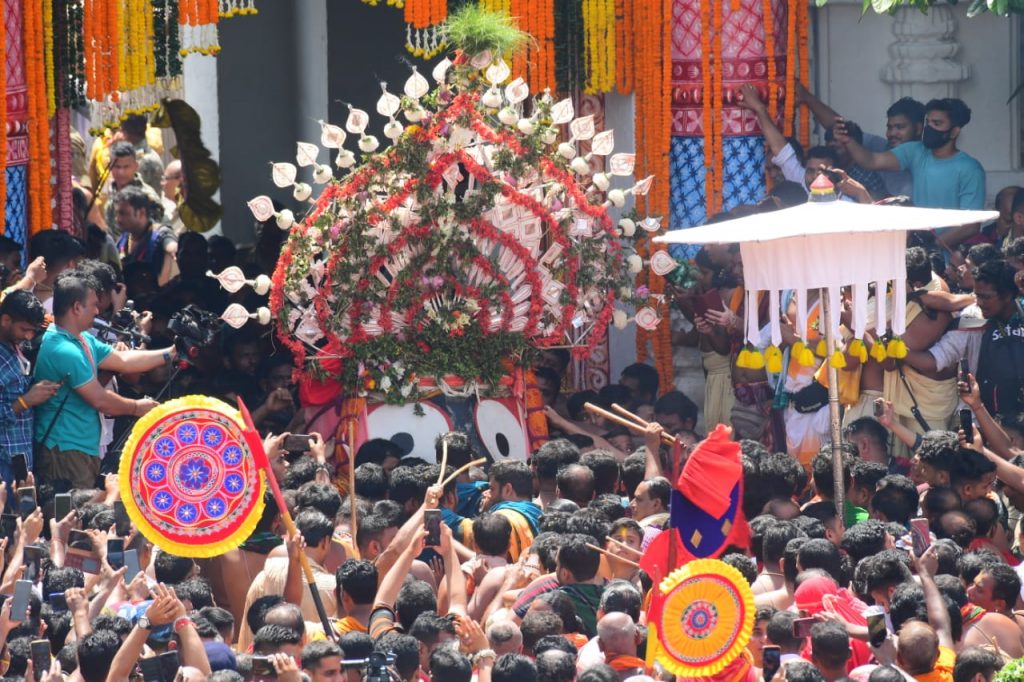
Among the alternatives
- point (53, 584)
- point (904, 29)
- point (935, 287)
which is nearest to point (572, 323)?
point (935, 287)

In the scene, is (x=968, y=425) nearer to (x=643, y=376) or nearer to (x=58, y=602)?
(x=643, y=376)

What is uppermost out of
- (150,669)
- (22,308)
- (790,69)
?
(790,69)

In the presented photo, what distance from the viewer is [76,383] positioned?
10953 millimetres

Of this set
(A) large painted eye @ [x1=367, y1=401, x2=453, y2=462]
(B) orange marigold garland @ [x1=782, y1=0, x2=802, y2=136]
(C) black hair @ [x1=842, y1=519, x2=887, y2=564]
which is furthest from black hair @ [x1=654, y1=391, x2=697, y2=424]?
(C) black hair @ [x1=842, y1=519, x2=887, y2=564]

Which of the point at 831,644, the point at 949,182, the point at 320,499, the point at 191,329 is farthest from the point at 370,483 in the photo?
the point at 949,182

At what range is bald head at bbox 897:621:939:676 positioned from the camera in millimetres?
7281

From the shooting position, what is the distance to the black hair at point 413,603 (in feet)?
26.5

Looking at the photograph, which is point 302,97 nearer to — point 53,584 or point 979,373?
point 979,373

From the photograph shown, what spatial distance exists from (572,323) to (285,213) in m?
1.74

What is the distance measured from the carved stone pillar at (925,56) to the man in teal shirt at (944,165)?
657 millimetres

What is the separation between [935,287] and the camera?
11633mm

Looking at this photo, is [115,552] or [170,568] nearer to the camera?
[115,552]

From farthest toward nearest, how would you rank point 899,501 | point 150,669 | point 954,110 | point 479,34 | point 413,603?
1. point 954,110
2. point 479,34
3. point 899,501
4. point 413,603
5. point 150,669

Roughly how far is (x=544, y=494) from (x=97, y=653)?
3598mm
